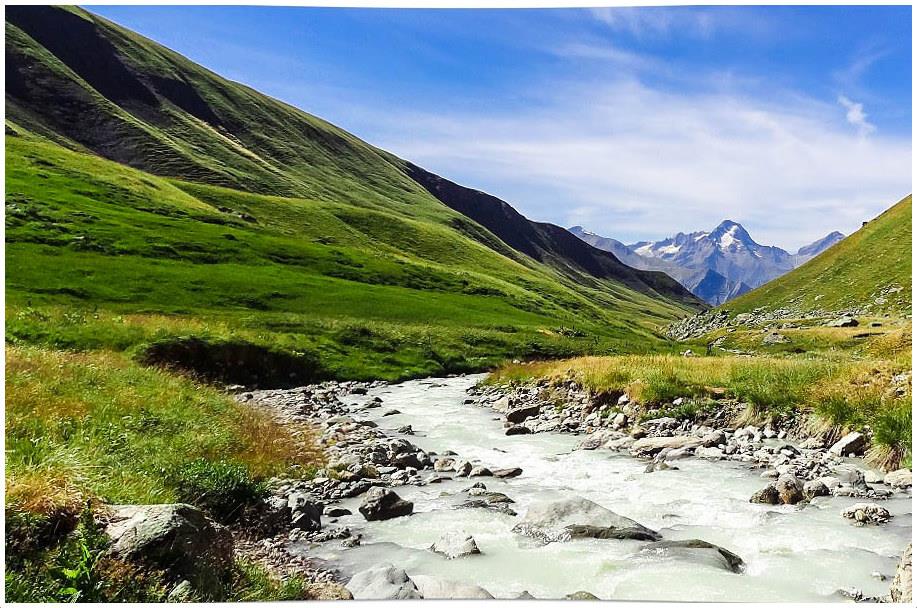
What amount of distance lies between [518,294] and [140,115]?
167 meters

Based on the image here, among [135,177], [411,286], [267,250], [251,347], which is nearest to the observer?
[251,347]

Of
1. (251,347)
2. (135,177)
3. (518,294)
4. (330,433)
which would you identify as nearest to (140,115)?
(135,177)

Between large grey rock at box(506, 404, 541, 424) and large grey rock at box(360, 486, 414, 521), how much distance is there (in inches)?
445

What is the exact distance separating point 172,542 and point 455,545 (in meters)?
4.17

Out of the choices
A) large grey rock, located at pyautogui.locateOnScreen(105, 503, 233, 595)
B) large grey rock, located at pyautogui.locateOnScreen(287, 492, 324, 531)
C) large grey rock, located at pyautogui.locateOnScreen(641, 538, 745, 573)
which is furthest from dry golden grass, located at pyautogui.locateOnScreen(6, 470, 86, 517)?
large grey rock, located at pyautogui.locateOnScreen(641, 538, 745, 573)

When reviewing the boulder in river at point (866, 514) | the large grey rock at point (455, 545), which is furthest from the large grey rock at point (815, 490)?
the large grey rock at point (455, 545)

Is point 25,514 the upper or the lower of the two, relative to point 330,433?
upper

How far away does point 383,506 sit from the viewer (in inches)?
394

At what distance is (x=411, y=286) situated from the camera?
309 ft

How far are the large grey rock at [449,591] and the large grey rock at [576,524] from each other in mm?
2290

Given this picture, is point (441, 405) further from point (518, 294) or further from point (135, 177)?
point (135, 177)

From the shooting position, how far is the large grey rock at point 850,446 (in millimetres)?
12078

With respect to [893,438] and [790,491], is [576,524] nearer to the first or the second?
[790,491]

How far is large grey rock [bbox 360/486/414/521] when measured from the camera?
987 cm
